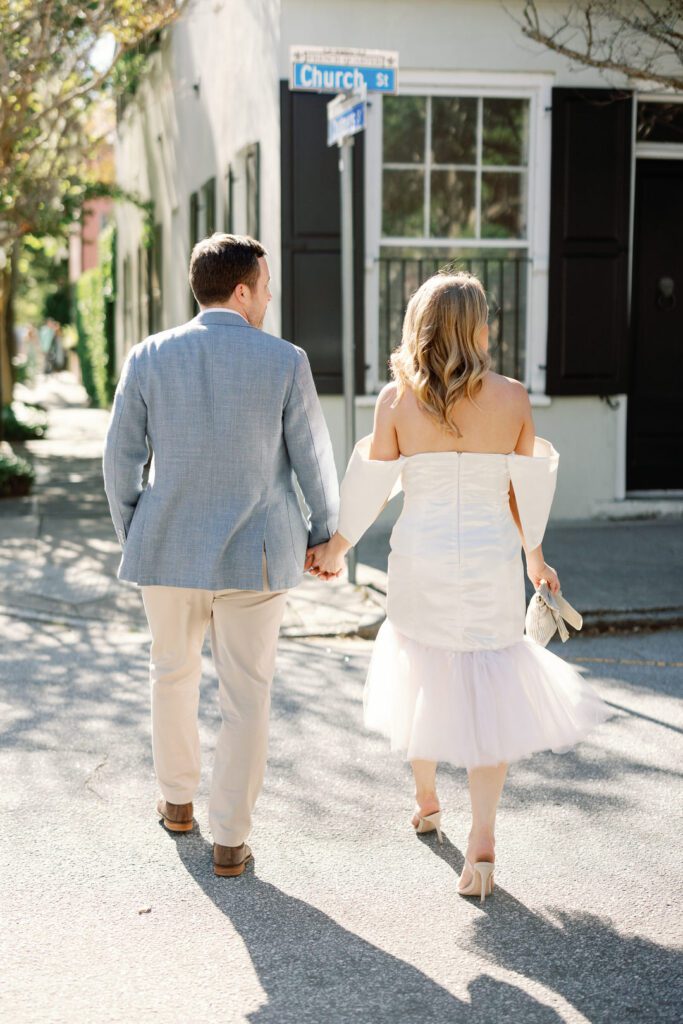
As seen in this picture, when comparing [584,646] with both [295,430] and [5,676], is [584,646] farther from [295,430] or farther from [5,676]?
[295,430]

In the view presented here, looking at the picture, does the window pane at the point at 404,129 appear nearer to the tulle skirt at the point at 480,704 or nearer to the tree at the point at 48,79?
the tree at the point at 48,79

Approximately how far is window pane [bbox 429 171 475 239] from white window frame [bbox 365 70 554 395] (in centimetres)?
10

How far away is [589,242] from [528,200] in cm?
59

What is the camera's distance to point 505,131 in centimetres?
1020

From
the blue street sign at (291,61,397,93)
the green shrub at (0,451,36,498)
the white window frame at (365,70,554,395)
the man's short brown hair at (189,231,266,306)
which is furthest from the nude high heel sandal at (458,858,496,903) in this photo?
the green shrub at (0,451,36,498)

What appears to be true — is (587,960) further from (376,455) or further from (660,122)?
(660,122)

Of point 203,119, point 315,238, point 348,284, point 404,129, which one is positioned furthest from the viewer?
point 203,119

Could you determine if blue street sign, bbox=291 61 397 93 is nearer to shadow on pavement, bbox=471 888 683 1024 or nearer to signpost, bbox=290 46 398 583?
signpost, bbox=290 46 398 583

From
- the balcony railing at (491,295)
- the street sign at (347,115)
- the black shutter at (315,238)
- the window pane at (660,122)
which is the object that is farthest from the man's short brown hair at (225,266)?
the window pane at (660,122)

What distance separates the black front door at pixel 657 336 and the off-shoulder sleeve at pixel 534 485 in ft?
22.9

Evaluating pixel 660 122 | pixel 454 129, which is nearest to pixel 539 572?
pixel 454 129

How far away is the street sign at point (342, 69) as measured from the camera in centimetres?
706

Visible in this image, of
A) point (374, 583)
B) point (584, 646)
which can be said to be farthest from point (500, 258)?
point (584, 646)

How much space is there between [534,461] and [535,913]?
1.29m
